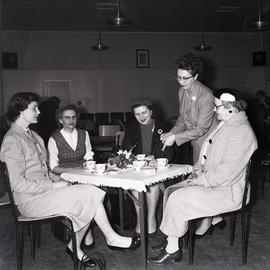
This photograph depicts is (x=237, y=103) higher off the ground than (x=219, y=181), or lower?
higher

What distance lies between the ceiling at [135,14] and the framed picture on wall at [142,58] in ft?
2.12

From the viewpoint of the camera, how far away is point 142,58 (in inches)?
424

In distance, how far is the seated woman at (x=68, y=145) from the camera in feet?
11.4

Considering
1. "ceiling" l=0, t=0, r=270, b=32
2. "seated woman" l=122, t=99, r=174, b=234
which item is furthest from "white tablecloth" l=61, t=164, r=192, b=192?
"ceiling" l=0, t=0, r=270, b=32

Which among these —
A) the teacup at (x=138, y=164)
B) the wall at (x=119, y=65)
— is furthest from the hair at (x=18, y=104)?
the wall at (x=119, y=65)

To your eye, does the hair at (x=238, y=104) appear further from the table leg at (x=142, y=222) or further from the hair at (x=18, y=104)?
the hair at (x=18, y=104)

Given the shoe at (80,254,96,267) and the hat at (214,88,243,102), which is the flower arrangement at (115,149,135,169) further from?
the hat at (214,88,243,102)

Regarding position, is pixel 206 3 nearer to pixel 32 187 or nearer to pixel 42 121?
pixel 42 121

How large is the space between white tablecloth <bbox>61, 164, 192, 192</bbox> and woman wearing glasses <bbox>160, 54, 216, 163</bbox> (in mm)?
350

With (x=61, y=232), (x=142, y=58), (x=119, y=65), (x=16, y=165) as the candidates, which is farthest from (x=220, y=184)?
(x=142, y=58)

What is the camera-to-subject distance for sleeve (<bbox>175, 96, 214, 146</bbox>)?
337 cm

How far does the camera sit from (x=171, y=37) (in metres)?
10.8

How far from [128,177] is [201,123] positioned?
1.03 meters

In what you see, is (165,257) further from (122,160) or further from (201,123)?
(201,123)
